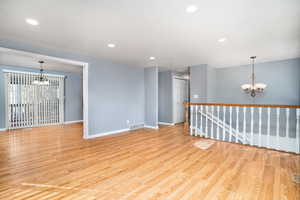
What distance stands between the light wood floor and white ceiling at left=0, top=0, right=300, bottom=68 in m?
2.40

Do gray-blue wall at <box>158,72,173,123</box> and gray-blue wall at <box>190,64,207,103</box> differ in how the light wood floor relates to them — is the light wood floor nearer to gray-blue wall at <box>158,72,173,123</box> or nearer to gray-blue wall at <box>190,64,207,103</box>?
gray-blue wall at <box>190,64,207,103</box>

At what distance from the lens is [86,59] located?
14.0ft

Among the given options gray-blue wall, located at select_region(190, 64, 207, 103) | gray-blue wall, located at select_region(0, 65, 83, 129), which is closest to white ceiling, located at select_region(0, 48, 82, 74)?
gray-blue wall, located at select_region(0, 65, 83, 129)

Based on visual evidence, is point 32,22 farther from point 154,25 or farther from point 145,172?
point 145,172

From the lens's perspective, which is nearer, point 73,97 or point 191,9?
point 191,9

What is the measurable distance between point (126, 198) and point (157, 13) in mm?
2463

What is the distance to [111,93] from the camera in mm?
4922

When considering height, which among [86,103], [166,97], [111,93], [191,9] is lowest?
[86,103]

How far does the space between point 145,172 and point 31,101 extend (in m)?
6.33

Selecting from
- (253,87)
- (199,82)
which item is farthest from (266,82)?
(199,82)

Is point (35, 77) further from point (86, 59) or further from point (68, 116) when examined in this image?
point (86, 59)

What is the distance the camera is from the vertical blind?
5520 millimetres

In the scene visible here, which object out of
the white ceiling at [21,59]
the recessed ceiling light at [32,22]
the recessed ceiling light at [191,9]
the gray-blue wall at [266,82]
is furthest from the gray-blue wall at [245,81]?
the recessed ceiling light at [32,22]

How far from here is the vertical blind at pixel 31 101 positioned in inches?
217
